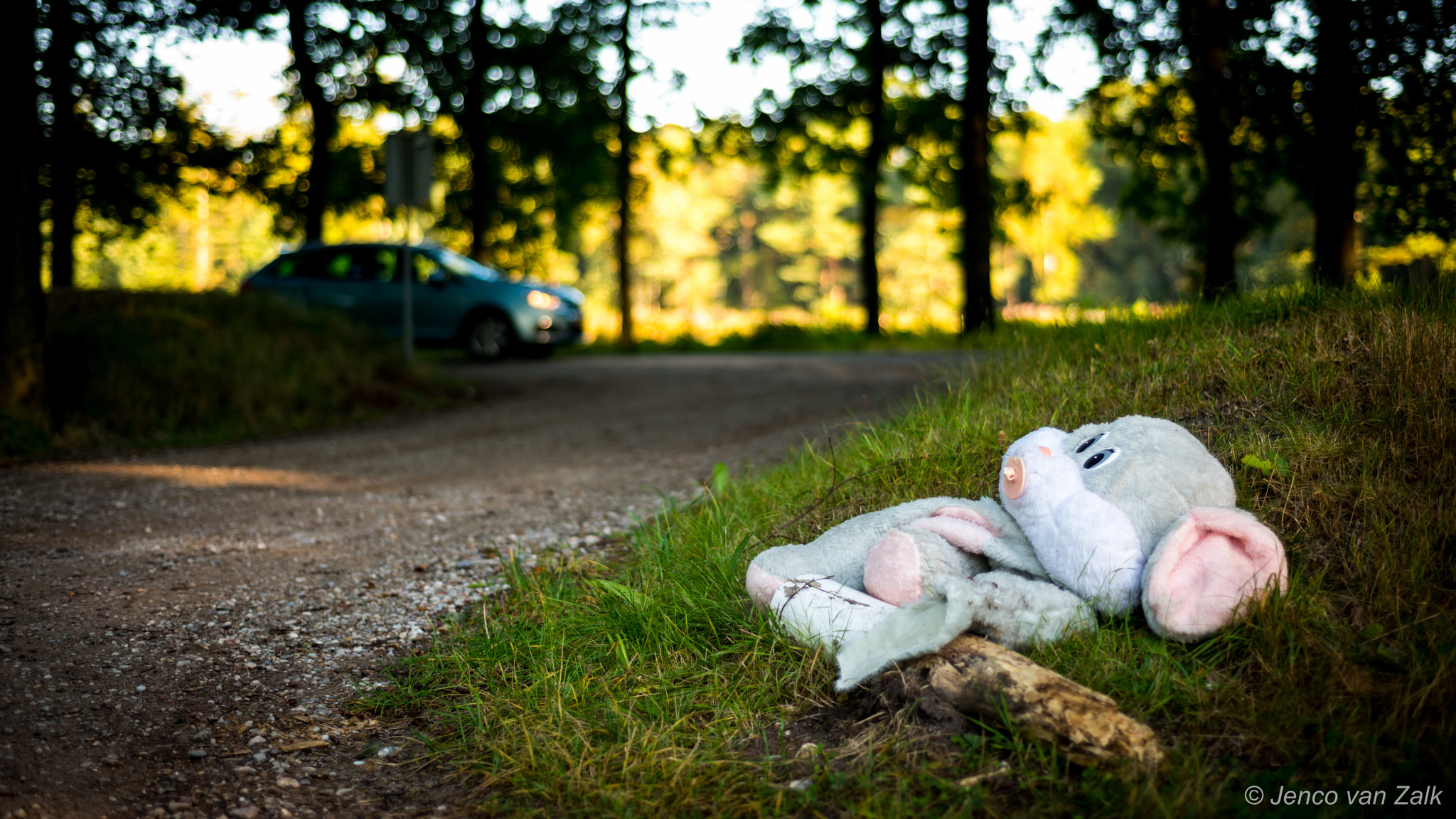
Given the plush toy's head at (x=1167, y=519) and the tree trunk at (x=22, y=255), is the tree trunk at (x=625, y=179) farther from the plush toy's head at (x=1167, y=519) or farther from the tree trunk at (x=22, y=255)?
the plush toy's head at (x=1167, y=519)

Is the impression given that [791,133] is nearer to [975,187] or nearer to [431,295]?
[975,187]

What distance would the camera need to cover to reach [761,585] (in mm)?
2902

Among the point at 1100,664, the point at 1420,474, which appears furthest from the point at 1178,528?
the point at 1420,474

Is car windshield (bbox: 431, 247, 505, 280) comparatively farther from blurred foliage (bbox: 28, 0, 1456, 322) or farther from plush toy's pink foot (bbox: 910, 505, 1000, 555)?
plush toy's pink foot (bbox: 910, 505, 1000, 555)

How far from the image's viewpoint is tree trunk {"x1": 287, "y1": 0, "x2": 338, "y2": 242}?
14.7 metres

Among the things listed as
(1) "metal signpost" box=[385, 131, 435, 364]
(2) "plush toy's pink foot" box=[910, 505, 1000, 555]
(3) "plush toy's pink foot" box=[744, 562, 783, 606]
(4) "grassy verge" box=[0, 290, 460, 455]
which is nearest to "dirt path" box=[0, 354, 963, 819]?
(4) "grassy verge" box=[0, 290, 460, 455]

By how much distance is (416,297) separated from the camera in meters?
13.6

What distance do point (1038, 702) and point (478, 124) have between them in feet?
60.2

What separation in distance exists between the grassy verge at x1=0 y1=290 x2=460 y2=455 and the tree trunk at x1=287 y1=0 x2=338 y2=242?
567 cm

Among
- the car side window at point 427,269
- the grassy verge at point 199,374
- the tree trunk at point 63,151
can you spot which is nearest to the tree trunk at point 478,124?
the car side window at point 427,269

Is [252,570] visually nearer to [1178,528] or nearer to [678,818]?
[678,818]

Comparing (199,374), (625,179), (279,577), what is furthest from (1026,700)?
(625,179)

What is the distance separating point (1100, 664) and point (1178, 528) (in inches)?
16.8

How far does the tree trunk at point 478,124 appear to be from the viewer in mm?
18141
